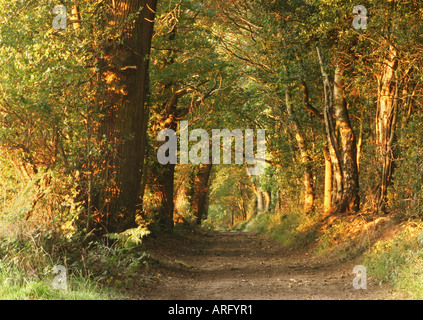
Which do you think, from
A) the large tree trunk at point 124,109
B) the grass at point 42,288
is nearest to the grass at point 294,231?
the large tree trunk at point 124,109

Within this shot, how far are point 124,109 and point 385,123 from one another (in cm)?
684

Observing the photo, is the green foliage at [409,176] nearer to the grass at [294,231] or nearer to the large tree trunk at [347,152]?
the large tree trunk at [347,152]

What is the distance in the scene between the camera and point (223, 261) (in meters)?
16.0

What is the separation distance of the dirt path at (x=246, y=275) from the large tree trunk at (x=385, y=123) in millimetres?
A: 2593

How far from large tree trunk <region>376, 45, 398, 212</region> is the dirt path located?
2.59 meters

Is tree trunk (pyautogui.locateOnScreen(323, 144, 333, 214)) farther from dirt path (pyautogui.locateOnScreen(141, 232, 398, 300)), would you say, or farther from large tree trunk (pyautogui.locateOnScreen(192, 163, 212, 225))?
large tree trunk (pyautogui.locateOnScreen(192, 163, 212, 225))

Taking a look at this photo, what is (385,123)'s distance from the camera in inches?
564

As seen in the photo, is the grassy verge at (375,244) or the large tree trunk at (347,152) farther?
the large tree trunk at (347,152)

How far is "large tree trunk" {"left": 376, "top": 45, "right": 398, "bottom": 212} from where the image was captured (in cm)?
1412

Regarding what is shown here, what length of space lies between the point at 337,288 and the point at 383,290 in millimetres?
1137

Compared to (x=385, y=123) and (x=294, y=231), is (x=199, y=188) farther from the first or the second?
(x=385, y=123)

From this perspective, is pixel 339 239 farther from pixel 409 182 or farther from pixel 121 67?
pixel 121 67

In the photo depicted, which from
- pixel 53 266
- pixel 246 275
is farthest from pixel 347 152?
pixel 53 266

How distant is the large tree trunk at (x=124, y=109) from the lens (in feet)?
40.5
